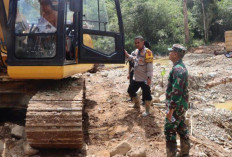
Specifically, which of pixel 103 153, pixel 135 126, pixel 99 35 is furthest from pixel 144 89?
pixel 103 153

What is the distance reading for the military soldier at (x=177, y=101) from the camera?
3.62 m

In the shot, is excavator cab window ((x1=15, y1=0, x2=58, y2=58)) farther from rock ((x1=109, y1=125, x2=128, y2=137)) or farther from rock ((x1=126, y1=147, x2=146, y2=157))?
rock ((x1=126, y1=147, x2=146, y2=157))

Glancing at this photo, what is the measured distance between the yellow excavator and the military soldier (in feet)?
3.94

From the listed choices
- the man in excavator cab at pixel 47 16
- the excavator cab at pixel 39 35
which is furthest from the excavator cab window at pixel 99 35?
the man in excavator cab at pixel 47 16

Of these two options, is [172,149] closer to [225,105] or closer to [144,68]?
[144,68]

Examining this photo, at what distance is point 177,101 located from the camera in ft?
11.9

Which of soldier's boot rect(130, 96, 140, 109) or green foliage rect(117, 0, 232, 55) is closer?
soldier's boot rect(130, 96, 140, 109)

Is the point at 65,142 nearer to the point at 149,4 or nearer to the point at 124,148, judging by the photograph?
the point at 124,148

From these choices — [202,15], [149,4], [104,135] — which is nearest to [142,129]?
[104,135]

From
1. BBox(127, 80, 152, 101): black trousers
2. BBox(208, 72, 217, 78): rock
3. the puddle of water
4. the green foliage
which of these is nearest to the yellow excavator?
BBox(127, 80, 152, 101): black trousers

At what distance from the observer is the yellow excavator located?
379 cm

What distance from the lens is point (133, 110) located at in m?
5.98

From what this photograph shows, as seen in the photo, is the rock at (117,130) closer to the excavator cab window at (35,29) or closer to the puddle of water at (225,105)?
the excavator cab window at (35,29)

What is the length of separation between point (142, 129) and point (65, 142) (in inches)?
63.8
